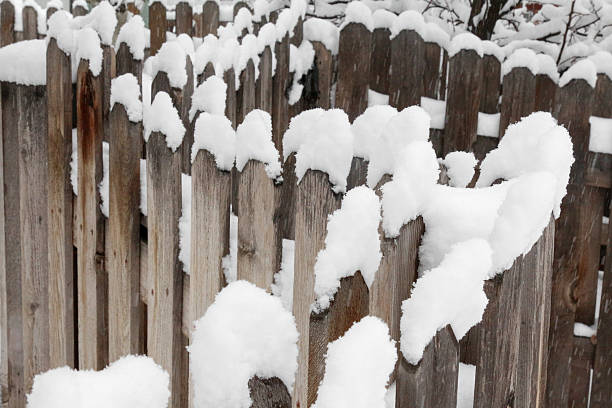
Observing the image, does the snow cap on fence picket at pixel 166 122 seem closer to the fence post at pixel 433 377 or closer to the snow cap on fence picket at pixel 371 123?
the snow cap on fence picket at pixel 371 123

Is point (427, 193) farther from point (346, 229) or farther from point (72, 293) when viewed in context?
point (72, 293)

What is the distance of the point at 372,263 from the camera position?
1070 millimetres

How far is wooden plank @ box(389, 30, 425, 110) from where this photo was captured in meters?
3.51

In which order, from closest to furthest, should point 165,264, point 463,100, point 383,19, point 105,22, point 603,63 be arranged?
point 165,264 → point 105,22 → point 603,63 → point 463,100 → point 383,19

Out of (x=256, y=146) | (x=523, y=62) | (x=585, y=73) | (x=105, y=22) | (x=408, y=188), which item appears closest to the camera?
(x=408, y=188)

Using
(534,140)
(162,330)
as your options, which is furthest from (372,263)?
(162,330)

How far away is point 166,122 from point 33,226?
3.38ft

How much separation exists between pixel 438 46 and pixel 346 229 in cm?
270

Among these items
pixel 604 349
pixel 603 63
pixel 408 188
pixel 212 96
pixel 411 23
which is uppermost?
pixel 411 23

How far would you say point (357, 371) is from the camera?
814mm

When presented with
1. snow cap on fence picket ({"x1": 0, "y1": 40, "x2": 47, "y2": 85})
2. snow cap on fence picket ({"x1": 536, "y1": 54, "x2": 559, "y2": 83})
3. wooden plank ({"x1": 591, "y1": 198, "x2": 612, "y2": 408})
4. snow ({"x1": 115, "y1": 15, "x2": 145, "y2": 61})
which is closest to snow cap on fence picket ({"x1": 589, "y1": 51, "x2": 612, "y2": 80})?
snow cap on fence picket ({"x1": 536, "y1": 54, "x2": 559, "y2": 83})

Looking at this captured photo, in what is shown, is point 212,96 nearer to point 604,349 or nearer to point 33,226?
point 33,226

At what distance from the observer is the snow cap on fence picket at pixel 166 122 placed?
184cm

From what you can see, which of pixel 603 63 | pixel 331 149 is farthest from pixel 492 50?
pixel 331 149
